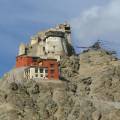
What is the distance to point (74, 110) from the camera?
198 meters

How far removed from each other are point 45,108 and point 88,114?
412 inches

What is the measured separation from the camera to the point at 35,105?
19875 cm

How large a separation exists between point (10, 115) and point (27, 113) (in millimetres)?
4754

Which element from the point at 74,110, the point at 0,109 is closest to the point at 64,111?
the point at 74,110

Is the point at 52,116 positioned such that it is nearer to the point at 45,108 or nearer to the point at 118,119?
the point at 45,108

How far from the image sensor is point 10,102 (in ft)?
648

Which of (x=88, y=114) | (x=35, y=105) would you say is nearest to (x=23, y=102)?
(x=35, y=105)

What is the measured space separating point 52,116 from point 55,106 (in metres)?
3.12

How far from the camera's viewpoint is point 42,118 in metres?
195

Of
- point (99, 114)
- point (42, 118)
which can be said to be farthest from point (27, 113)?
point (99, 114)

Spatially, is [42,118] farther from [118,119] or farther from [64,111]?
[118,119]

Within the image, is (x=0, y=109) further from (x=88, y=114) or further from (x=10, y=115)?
(x=88, y=114)

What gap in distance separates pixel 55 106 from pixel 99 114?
1083cm

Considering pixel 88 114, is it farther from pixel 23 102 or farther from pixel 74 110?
pixel 23 102
